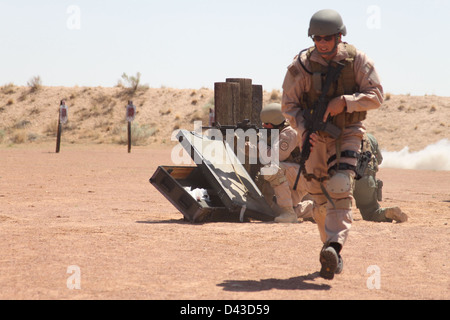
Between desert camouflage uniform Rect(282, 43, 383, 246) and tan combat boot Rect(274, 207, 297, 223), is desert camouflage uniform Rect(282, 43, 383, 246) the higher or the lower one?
the higher one

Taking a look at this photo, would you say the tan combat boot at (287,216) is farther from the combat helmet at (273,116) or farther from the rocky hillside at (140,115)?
the rocky hillside at (140,115)

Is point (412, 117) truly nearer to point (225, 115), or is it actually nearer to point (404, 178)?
point (404, 178)

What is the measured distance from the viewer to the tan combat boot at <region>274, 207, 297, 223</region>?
8.95 m

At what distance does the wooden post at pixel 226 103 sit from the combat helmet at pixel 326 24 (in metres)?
4.69

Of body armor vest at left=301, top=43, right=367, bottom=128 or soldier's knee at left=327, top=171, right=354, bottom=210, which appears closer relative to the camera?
soldier's knee at left=327, top=171, right=354, bottom=210

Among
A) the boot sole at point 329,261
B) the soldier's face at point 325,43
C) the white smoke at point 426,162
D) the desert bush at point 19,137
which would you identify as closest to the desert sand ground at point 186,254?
the boot sole at point 329,261

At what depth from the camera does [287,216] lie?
353 inches

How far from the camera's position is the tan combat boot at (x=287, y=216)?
895 cm

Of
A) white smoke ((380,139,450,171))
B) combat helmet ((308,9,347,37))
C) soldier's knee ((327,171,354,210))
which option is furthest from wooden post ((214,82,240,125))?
white smoke ((380,139,450,171))

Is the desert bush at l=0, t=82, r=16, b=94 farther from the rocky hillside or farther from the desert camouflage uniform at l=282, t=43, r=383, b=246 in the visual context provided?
the desert camouflage uniform at l=282, t=43, r=383, b=246

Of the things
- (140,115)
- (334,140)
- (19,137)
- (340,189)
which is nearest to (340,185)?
(340,189)

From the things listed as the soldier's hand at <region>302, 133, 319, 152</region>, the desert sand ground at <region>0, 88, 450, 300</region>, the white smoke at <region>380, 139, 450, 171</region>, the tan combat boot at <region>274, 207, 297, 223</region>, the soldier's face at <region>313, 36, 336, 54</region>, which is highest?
the soldier's face at <region>313, 36, 336, 54</region>

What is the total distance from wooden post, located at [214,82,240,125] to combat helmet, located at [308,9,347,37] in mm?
4690
